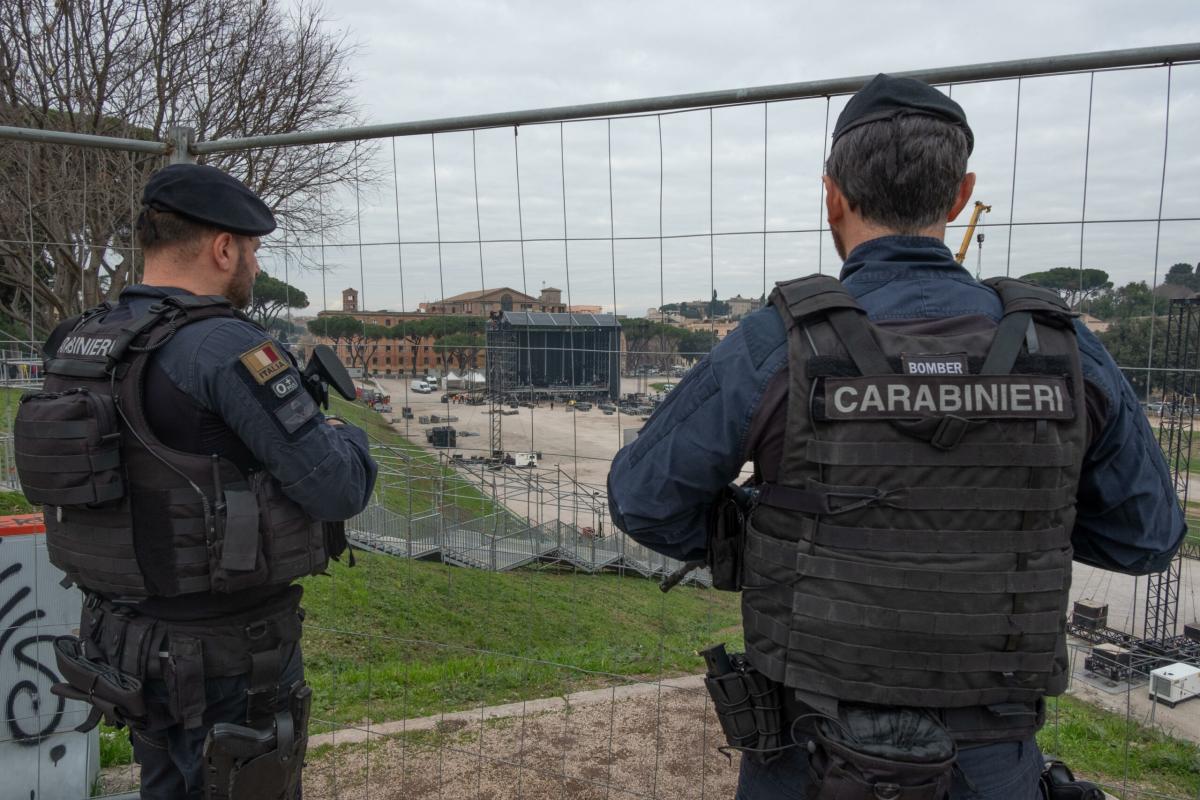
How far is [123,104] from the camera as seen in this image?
1150 centimetres

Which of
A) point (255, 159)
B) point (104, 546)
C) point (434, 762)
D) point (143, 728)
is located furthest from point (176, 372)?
point (255, 159)

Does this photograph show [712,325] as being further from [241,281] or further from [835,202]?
[241,281]

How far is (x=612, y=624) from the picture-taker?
9.59 meters

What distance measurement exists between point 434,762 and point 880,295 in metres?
3.16

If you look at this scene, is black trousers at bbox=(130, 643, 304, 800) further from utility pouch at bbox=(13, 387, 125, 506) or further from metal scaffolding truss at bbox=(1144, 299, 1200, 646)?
metal scaffolding truss at bbox=(1144, 299, 1200, 646)

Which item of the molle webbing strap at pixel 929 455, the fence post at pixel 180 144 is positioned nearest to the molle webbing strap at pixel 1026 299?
the molle webbing strap at pixel 929 455

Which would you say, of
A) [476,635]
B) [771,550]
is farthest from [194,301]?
[476,635]

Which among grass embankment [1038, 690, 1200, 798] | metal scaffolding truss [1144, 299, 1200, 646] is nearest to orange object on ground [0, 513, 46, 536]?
metal scaffolding truss [1144, 299, 1200, 646]

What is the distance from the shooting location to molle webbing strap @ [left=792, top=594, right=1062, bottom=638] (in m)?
1.41

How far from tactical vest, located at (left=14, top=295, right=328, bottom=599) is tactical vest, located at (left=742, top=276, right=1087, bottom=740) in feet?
5.00

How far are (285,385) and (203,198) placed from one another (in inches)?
25.7

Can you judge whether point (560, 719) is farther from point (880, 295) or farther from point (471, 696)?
point (880, 295)

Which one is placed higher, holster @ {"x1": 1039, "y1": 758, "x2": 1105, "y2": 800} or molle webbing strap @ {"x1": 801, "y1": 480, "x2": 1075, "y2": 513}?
molle webbing strap @ {"x1": 801, "y1": 480, "x2": 1075, "y2": 513}

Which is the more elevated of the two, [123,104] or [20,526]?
[123,104]
